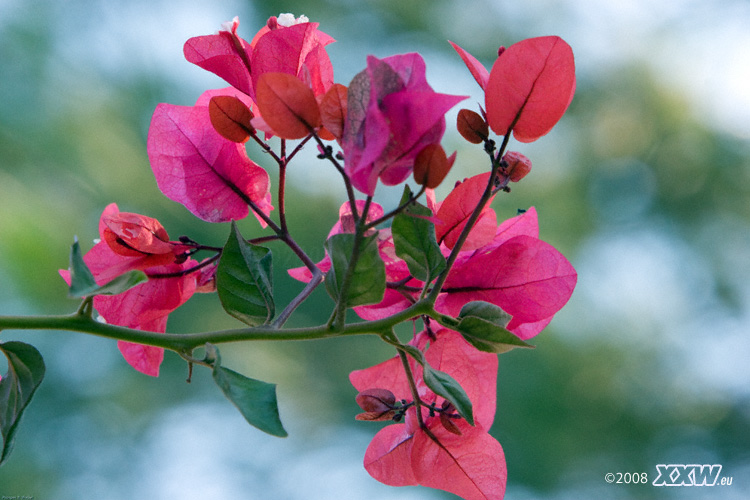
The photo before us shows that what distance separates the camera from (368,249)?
0.32 meters

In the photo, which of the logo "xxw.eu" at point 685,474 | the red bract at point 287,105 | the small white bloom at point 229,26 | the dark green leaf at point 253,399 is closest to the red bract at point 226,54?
the small white bloom at point 229,26

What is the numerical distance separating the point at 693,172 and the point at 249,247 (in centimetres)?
300

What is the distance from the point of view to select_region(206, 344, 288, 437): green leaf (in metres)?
0.30

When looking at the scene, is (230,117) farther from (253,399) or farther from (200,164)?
(253,399)

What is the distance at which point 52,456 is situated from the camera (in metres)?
2.21

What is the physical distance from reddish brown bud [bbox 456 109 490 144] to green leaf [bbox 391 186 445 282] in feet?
0.23

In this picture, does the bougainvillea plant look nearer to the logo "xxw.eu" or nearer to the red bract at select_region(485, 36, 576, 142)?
the red bract at select_region(485, 36, 576, 142)

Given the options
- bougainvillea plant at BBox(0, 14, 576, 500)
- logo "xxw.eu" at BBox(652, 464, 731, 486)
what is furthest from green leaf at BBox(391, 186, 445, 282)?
logo "xxw.eu" at BBox(652, 464, 731, 486)

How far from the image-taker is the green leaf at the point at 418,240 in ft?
1.20

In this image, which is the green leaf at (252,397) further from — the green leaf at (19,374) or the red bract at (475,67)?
the red bract at (475,67)

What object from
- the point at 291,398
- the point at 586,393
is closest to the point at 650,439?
the point at 586,393

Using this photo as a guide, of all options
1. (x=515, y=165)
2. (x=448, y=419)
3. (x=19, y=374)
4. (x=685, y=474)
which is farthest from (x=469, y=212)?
Answer: (x=685, y=474)

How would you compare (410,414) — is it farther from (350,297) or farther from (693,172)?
(693,172)

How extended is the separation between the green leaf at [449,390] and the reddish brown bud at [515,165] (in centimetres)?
15
